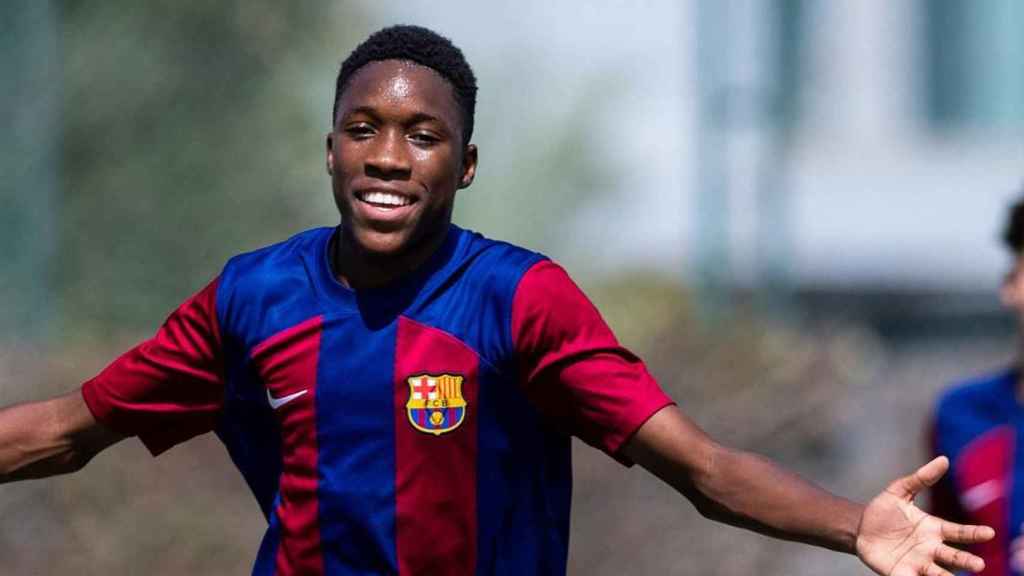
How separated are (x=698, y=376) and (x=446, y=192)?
478 cm

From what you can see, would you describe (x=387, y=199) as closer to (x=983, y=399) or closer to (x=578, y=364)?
(x=578, y=364)

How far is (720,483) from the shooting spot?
140 inches

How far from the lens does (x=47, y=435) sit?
3.92m

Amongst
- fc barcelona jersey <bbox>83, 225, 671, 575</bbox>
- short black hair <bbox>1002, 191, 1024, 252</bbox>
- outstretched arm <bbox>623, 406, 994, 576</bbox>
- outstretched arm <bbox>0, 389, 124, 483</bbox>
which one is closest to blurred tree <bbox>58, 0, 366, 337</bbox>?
short black hair <bbox>1002, 191, 1024, 252</bbox>

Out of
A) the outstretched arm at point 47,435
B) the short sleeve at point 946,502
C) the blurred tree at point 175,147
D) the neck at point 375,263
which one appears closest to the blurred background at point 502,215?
the blurred tree at point 175,147

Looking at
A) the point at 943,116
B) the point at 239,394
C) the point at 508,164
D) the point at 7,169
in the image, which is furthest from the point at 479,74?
the point at 943,116

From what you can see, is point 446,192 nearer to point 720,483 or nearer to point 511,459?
point 511,459

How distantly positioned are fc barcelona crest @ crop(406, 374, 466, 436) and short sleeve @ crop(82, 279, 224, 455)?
43cm

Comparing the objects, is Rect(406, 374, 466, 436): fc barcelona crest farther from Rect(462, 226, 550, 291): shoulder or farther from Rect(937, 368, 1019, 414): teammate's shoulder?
Rect(937, 368, 1019, 414): teammate's shoulder

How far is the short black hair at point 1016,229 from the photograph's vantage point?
5371 millimetres

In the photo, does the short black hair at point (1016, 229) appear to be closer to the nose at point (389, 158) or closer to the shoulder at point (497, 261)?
the shoulder at point (497, 261)

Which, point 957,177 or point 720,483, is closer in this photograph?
point 720,483

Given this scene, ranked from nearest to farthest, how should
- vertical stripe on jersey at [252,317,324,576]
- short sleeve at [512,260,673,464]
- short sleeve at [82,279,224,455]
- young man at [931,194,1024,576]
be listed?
1. short sleeve at [512,260,673,464]
2. vertical stripe on jersey at [252,317,324,576]
3. short sleeve at [82,279,224,455]
4. young man at [931,194,1024,576]

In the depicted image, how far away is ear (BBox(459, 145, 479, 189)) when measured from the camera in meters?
3.87
